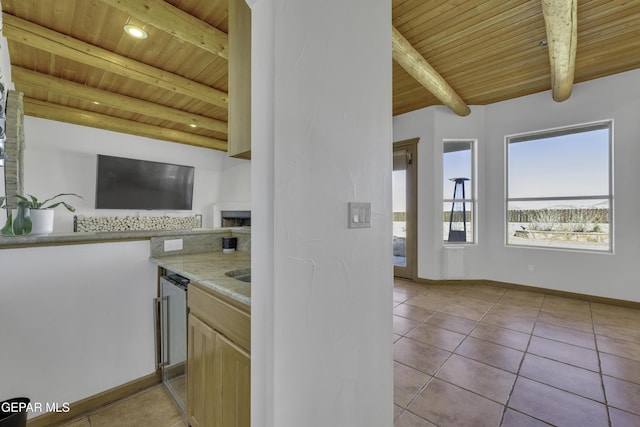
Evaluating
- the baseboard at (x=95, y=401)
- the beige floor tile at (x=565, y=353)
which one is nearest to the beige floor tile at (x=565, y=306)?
the beige floor tile at (x=565, y=353)

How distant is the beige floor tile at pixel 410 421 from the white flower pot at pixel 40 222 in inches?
89.7

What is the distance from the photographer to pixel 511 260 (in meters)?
3.98

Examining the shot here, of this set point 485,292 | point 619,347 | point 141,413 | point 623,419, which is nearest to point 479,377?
point 623,419

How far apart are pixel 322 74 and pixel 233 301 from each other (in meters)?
0.98

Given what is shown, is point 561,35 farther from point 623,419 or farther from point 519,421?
point 519,421

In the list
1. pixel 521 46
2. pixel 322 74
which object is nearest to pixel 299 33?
pixel 322 74

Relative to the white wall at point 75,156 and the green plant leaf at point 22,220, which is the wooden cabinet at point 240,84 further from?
the white wall at point 75,156

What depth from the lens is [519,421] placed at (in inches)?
58.4

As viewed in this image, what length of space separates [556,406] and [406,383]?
861 millimetres

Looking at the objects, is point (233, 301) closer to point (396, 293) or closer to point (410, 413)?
point (410, 413)

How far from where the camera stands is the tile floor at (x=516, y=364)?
154cm

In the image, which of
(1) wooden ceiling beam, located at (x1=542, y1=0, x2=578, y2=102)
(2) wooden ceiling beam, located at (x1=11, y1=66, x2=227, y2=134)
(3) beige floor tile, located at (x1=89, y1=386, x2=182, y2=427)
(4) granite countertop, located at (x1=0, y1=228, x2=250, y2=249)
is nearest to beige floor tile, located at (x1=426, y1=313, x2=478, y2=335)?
(3) beige floor tile, located at (x1=89, y1=386, x2=182, y2=427)

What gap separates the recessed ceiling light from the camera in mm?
2406

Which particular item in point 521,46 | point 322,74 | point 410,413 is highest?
point 521,46
